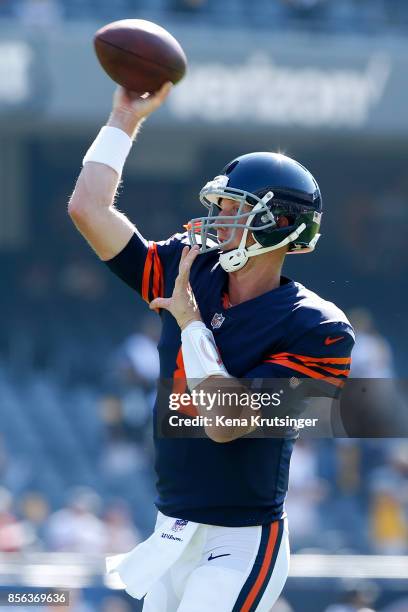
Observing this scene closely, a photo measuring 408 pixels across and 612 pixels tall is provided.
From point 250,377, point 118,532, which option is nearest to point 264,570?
point 250,377

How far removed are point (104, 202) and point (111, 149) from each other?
15cm

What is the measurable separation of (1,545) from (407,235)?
7929 millimetres

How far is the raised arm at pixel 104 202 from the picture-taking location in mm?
2984

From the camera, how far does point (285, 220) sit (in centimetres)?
301

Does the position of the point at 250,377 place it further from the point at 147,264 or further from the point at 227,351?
the point at 147,264

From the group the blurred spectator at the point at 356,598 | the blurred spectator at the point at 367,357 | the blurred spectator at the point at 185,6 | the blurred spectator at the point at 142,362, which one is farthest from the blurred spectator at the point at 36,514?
the blurred spectator at the point at 185,6

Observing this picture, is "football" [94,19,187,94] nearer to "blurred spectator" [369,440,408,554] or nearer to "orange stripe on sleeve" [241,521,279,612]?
"orange stripe on sleeve" [241,521,279,612]

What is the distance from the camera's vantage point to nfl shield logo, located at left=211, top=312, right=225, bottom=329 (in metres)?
2.98

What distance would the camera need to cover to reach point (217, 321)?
2.99 metres

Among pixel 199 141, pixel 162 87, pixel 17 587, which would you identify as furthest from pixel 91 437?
pixel 162 87

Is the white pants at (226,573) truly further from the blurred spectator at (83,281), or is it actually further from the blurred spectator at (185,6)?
the blurred spectator at (185,6)

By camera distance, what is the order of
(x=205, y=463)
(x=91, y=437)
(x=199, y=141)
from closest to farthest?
(x=205, y=463) → (x=91, y=437) → (x=199, y=141)

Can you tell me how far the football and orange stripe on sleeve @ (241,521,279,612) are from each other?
120 cm

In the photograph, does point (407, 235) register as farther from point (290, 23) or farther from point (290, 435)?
point (290, 435)
